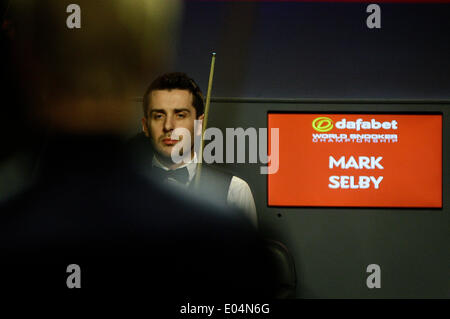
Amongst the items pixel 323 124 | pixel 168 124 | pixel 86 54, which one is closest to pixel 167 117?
pixel 168 124

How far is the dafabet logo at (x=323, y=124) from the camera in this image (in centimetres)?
160

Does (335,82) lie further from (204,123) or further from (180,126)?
(180,126)

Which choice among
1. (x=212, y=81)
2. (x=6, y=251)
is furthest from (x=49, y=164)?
(x=212, y=81)

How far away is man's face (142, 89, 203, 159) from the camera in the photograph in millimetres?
1585

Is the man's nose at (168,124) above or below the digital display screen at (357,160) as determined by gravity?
above

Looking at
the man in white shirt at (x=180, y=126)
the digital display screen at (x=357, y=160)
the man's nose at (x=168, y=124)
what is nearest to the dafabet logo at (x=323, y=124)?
the digital display screen at (x=357, y=160)

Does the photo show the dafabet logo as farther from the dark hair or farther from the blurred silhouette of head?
the blurred silhouette of head

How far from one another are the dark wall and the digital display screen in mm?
44

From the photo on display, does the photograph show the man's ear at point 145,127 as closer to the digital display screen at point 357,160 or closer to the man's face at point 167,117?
the man's face at point 167,117

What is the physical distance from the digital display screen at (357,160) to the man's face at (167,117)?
1.17ft

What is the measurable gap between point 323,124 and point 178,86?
65cm

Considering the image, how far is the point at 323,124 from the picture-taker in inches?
62.9

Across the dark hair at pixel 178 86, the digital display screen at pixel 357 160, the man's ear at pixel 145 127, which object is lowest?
the digital display screen at pixel 357 160

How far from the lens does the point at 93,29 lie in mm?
1698
